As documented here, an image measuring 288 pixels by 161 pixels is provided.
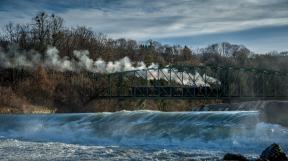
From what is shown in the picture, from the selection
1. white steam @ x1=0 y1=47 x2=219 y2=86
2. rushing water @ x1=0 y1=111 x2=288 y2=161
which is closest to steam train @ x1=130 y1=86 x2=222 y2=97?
white steam @ x1=0 y1=47 x2=219 y2=86

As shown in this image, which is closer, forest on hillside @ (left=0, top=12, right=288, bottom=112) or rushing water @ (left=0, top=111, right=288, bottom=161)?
rushing water @ (left=0, top=111, right=288, bottom=161)

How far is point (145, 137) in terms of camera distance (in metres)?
32.3

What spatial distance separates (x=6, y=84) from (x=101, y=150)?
44.6 m

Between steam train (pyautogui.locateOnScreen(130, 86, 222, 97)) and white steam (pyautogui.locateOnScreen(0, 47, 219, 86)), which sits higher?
white steam (pyautogui.locateOnScreen(0, 47, 219, 86))

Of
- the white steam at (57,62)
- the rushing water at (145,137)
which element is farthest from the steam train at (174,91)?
the rushing water at (145,137)

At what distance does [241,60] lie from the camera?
12912cm

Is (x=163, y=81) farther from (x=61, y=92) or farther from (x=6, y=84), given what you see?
(x=6, y=84)

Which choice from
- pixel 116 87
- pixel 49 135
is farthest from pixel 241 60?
pixel 49 135

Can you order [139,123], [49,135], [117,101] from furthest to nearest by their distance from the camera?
[117,101] → [49,135] → [139,123]

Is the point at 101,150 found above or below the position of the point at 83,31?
below

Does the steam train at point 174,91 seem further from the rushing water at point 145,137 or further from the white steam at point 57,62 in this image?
the rushing water at point 145,137

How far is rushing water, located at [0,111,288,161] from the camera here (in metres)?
25.8

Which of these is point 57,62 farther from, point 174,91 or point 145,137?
point 145,137

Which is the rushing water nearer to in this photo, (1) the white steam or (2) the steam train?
(2) the steam train
